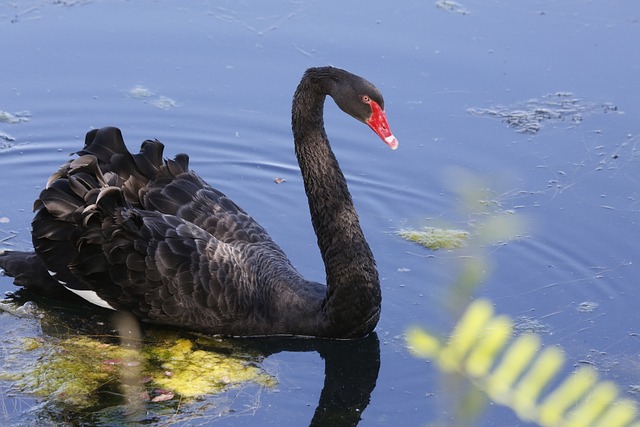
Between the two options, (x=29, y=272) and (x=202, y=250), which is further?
(x=29, y=272)

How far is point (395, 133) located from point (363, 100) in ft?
6.76

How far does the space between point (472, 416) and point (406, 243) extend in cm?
438

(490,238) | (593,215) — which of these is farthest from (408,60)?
(490,238)

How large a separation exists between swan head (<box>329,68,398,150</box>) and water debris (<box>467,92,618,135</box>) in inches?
92.0

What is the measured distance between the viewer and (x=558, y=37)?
8102mm

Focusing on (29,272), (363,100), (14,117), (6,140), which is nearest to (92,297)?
(29,272)

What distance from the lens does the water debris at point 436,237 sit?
576cm

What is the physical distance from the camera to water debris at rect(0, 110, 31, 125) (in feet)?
22.7

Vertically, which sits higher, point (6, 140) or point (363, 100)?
point (363, 100)

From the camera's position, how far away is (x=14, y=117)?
22.8ft

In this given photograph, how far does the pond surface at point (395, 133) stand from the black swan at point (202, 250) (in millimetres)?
214

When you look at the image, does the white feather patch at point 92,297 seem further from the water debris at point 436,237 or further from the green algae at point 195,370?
the water debris at point 436,237

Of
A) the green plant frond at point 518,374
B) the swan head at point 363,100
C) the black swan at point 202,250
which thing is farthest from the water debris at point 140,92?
the green plant frond at point 518,374

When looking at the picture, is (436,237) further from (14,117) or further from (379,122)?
(14,117)
